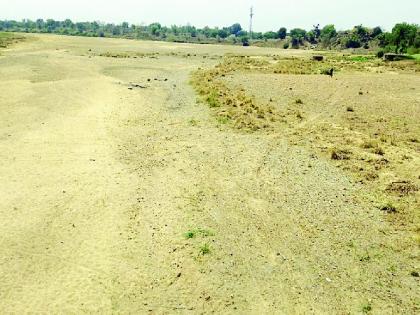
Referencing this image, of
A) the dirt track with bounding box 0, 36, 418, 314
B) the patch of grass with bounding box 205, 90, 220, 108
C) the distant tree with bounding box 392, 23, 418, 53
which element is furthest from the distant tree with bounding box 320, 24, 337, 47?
the dirt track with bounding box 0, 36, 418, 314

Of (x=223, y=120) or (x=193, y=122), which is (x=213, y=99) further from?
(x=193, y=122)

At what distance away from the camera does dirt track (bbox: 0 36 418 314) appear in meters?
11.2

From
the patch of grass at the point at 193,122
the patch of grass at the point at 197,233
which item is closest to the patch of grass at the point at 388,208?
the patch of grass at the point at 197,233

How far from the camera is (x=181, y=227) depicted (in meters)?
14.4

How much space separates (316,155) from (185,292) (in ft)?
41.8

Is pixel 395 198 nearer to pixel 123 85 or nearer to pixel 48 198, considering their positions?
pixel 48 198

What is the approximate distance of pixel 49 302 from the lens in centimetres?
1075

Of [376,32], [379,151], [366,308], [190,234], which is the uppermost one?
[376,32]

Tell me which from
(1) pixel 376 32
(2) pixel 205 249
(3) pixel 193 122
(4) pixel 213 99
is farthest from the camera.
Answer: (1) pixel 376 32

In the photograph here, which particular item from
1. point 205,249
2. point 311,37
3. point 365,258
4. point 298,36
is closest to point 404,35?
point 365,258

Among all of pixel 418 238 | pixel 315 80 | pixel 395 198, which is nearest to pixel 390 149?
pixel 395 198

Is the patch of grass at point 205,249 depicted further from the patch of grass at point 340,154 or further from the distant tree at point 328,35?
the distant tree at point 328,35

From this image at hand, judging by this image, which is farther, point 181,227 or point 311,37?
point 311,37

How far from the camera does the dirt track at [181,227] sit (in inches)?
440
